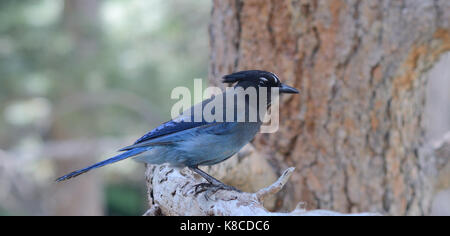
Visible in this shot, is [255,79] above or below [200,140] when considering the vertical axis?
above

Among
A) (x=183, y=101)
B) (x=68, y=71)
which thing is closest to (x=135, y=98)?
(x=68, y=71)

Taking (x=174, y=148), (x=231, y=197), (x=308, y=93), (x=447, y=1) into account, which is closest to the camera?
(x=231, y=197)

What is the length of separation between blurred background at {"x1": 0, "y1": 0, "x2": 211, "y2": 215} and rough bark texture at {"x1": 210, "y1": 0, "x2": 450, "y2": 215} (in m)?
3.51

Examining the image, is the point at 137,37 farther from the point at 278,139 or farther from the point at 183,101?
the point at 278,139

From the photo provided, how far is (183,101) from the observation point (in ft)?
13.4

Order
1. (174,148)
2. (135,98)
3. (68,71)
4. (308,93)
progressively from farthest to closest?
(135,98), (68,71), (308,93), (174,148)

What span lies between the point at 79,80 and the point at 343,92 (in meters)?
4.97

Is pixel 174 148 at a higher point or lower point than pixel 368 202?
higher

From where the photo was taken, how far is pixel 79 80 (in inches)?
293

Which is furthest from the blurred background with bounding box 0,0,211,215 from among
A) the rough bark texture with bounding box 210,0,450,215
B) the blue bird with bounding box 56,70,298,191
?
the blue bird with bounding box 56,70,298,191

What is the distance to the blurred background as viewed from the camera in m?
7.36

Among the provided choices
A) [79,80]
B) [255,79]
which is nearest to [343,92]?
[255,79]

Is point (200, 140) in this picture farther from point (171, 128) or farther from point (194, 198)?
point (194, 198)

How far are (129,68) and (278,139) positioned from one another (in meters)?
5.66
